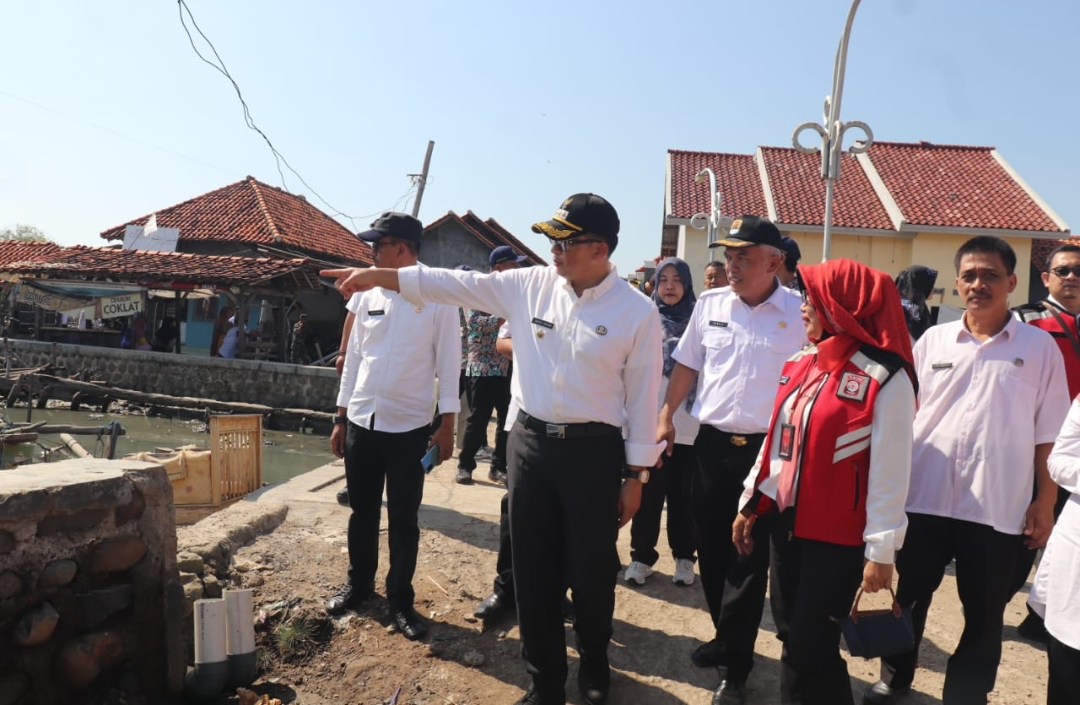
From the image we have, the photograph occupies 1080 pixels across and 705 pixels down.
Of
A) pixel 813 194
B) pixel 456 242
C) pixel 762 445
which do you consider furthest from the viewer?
pixel 456 242

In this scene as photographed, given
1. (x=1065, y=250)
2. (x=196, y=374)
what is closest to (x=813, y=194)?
(x=196, y=374)

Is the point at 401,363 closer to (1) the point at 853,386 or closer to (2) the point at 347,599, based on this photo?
(2) the point at 347,599

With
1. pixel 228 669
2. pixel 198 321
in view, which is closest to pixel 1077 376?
pixel 228 669

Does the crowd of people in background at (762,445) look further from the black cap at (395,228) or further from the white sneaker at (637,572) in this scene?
the white sneaker at (637,572)

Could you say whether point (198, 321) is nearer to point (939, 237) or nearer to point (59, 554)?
point (939, 237)

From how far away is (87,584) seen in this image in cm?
297

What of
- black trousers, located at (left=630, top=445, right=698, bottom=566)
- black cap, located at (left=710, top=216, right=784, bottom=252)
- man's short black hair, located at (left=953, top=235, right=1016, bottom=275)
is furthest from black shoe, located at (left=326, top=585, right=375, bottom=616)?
man's short black hair, located at (left=953, top=235, right=1016, bottom=275)

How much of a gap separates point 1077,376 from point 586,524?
2448 millimetres

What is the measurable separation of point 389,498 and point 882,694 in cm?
231

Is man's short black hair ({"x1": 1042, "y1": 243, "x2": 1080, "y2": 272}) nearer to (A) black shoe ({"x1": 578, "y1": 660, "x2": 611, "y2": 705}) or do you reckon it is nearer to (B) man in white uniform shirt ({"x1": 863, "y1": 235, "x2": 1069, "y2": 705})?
(B) man in white uniform shirt ({"x1": 863, "y1": 235, "x2": 1069, "y2": 705})

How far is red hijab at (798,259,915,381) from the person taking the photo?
2393mm

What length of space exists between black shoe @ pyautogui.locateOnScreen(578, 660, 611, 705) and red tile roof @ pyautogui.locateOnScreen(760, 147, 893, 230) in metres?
19.2

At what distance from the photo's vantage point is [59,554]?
2.88 metres

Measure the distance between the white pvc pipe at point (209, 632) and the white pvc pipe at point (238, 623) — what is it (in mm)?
38
